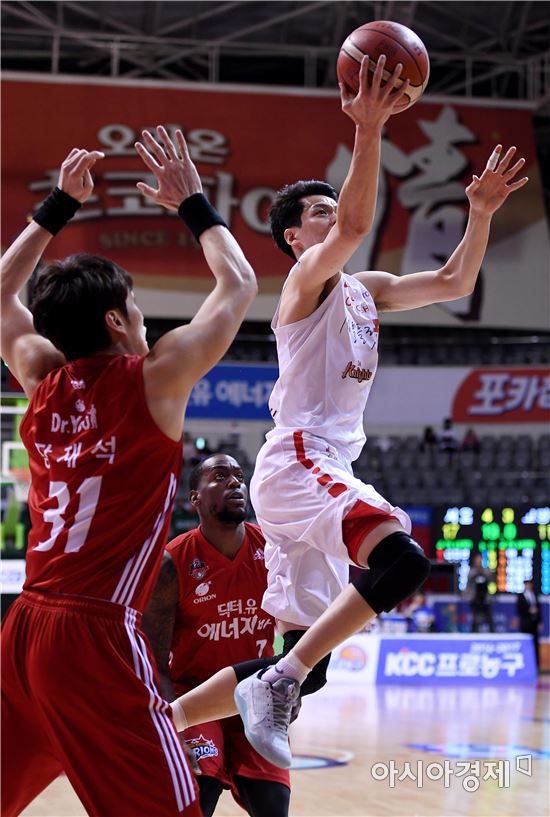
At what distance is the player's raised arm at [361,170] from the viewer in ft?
12.6

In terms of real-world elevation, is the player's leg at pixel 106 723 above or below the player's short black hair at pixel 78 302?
below

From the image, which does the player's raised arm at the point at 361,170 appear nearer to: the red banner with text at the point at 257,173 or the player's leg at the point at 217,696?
the player's leg at the point at 217,696

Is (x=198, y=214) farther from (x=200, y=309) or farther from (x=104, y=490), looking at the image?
(x=104, y=490)

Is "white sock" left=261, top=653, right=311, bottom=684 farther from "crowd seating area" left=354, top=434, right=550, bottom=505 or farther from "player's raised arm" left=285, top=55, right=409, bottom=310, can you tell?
"crowd seating area" left=354, top=434, right=550, bottom=505

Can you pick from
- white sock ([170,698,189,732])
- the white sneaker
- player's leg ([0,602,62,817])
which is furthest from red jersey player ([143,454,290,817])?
player's leg ([0,602,62,817])

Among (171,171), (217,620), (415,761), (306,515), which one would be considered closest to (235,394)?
(415,761)

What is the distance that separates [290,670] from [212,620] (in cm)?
128

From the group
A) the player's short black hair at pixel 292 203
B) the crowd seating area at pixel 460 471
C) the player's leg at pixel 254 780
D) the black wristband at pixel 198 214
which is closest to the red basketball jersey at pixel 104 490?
the black wristband at pixel 198 214

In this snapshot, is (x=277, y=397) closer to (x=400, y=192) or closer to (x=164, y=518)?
(x=164, y=518)

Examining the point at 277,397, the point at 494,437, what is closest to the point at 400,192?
the point at 494,437

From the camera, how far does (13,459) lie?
533 inches

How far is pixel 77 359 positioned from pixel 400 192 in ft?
70.7

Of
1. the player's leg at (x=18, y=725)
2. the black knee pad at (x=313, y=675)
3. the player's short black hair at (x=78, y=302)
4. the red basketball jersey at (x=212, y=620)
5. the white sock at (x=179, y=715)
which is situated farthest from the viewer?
the red basketball jersey at (x=212, y=620)

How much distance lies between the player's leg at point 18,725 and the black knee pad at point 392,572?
4.40ft
